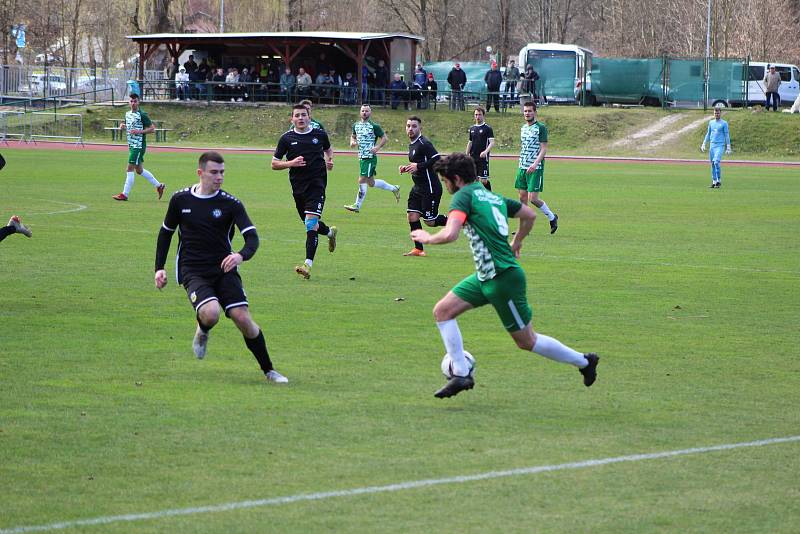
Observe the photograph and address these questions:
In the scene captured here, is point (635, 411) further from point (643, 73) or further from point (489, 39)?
point (489, 39)

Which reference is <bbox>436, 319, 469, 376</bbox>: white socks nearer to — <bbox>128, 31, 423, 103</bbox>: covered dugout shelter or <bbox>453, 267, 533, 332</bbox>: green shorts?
<bbox>453, 267, 533, 332</bbox>: green shorts

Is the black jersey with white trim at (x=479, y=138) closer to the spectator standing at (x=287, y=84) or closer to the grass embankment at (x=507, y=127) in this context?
the grass embankment at (x=507, y=127)

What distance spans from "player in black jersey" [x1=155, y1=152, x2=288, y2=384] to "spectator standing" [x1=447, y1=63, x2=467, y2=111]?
48498 mm

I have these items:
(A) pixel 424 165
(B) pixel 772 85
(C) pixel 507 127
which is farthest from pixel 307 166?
(B) pixel 772 85

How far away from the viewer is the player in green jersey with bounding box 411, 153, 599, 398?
8.46m

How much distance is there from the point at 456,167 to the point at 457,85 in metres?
50.1

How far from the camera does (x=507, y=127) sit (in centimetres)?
5494

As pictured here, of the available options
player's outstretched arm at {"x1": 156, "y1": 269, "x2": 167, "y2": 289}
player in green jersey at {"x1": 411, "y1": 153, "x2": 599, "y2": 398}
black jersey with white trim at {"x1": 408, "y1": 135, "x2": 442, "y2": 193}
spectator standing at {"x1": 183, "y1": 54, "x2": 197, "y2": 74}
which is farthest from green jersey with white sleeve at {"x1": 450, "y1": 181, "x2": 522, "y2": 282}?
spectator standing at {"x1": 183, "y1": 54, "x2": 197, "y2": 74}

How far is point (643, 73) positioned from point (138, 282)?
49144 millimetres

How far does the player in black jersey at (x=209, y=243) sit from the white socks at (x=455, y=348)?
4.81 ft

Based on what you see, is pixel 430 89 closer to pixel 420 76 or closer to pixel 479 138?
pixel 420 76

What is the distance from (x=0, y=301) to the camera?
1302cm

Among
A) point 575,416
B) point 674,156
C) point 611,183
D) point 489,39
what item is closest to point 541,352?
point 575,416

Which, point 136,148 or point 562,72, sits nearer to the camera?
point 136,148
